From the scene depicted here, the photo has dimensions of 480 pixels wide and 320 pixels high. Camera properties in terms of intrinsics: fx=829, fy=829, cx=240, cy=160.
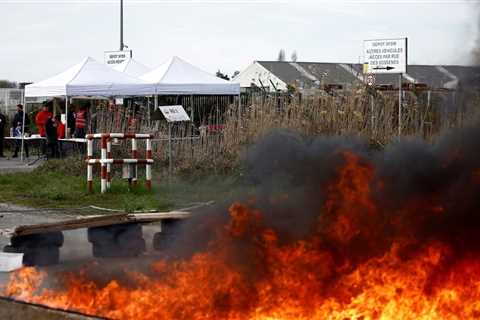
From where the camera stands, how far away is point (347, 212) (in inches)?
248

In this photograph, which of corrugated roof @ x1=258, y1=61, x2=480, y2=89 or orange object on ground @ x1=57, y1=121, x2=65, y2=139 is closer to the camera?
corrugated roof @ x1=258, y1=61, x2=480, y2=89

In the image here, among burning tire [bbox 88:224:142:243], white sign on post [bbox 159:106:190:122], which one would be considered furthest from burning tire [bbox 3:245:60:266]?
white sign on post [bbox 159:106:190:122]

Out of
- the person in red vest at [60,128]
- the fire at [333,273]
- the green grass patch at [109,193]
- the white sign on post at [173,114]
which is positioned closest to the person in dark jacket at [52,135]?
the person in red vest at [60,128]

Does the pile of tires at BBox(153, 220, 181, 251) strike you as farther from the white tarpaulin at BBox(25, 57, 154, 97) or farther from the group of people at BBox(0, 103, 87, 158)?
the group of people at BBox(0, 103, 87, 158)

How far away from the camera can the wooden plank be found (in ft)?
27.7

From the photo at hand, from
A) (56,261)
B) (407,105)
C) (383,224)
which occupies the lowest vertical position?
(56,261)

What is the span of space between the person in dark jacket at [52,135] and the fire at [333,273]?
17103mm

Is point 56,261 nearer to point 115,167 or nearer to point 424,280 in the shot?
point 424,280

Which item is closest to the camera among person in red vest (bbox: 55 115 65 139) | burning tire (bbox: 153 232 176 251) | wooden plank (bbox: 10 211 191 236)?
wooden plank (bbox: 10 211 191 236)

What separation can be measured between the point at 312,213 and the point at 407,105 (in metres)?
6.66

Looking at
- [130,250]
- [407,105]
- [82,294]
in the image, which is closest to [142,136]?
[407,105]

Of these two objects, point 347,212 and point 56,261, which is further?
point 56,261

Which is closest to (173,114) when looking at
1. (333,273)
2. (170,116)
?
(170,116)

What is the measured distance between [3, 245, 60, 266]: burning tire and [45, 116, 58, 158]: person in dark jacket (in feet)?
50.0
